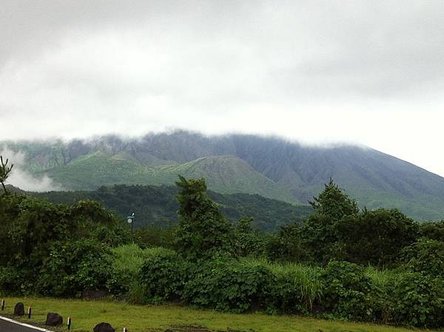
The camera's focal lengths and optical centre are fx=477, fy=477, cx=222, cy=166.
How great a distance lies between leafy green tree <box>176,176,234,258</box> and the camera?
1853 centimetres

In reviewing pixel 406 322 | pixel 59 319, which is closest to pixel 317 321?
pixel 406 322

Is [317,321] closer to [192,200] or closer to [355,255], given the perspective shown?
[192,200]

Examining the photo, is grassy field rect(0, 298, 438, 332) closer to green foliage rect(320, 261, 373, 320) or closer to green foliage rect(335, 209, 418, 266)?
green foliage rect(320, 261, 373, 320)

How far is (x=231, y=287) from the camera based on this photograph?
15578mm

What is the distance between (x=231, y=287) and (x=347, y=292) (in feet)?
12.1

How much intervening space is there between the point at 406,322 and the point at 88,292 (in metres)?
11.4

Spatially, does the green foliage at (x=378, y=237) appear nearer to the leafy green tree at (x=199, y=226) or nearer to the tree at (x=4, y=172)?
the leafy green tree at (x=199, y=226)

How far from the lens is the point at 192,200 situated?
1941 cm

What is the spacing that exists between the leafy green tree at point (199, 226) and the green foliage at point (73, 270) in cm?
328

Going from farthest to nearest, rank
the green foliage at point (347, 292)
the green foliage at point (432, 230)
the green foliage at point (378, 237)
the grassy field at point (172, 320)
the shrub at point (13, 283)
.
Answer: the green foliage at point (378, 237), the green foliage at point (432, 230), the shrub at point (13, 283), the green foliage at point (347, 292), the grassy field at point (172, 320)

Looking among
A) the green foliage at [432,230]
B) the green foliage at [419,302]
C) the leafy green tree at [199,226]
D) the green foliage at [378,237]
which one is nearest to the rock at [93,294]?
the leafy green tree at [199,226]

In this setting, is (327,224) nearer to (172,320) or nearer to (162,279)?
(162,279)

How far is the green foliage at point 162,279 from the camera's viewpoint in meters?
17.0

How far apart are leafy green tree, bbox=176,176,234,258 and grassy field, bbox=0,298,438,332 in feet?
9.40
